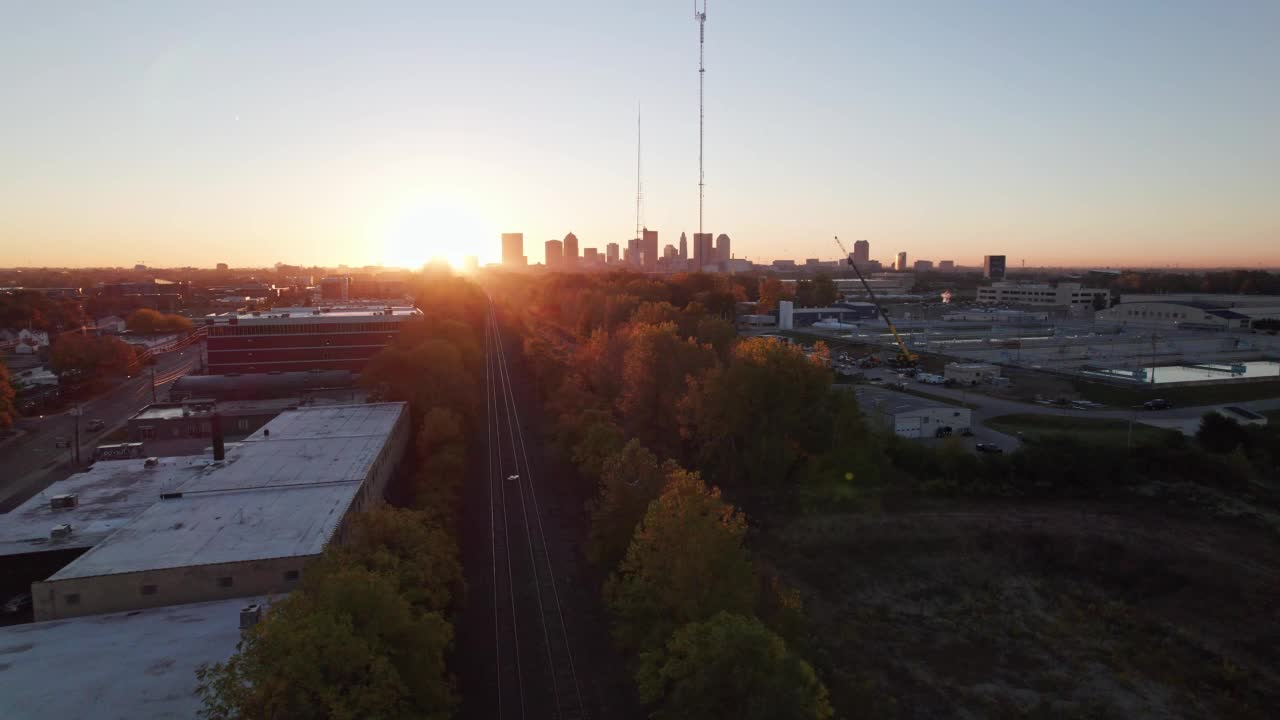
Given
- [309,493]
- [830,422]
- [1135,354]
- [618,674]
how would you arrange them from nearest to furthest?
1. [618,674]
2. [309,493]
3. [830,422]
4. [1135,354]

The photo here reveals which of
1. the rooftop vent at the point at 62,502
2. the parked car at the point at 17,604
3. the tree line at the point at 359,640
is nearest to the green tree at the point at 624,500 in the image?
the tree line at the point at 359,640

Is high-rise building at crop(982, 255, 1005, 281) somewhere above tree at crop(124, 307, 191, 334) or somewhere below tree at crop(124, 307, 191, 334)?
above

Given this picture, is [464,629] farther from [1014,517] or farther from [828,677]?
[1014,517]

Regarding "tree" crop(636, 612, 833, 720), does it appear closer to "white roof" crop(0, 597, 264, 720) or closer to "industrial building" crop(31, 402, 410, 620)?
"white roof" crop(0, 597, 264, 720)

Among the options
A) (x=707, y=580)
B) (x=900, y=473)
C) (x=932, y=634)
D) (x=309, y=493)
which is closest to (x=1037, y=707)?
(x=932, y=634)

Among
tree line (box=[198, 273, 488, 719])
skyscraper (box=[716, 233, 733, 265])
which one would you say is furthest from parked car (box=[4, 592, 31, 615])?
skyscraper (box=[716, 233, 733, 265])

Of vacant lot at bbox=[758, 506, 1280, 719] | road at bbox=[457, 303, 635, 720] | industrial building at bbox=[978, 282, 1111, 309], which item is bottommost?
vacant lot at bbox=[758, 506, 1280, 719]

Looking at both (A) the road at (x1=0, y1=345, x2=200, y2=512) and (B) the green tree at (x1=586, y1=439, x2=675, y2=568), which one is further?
(A) the road at (x1=0, y1=345, x2=200, y2=512)
